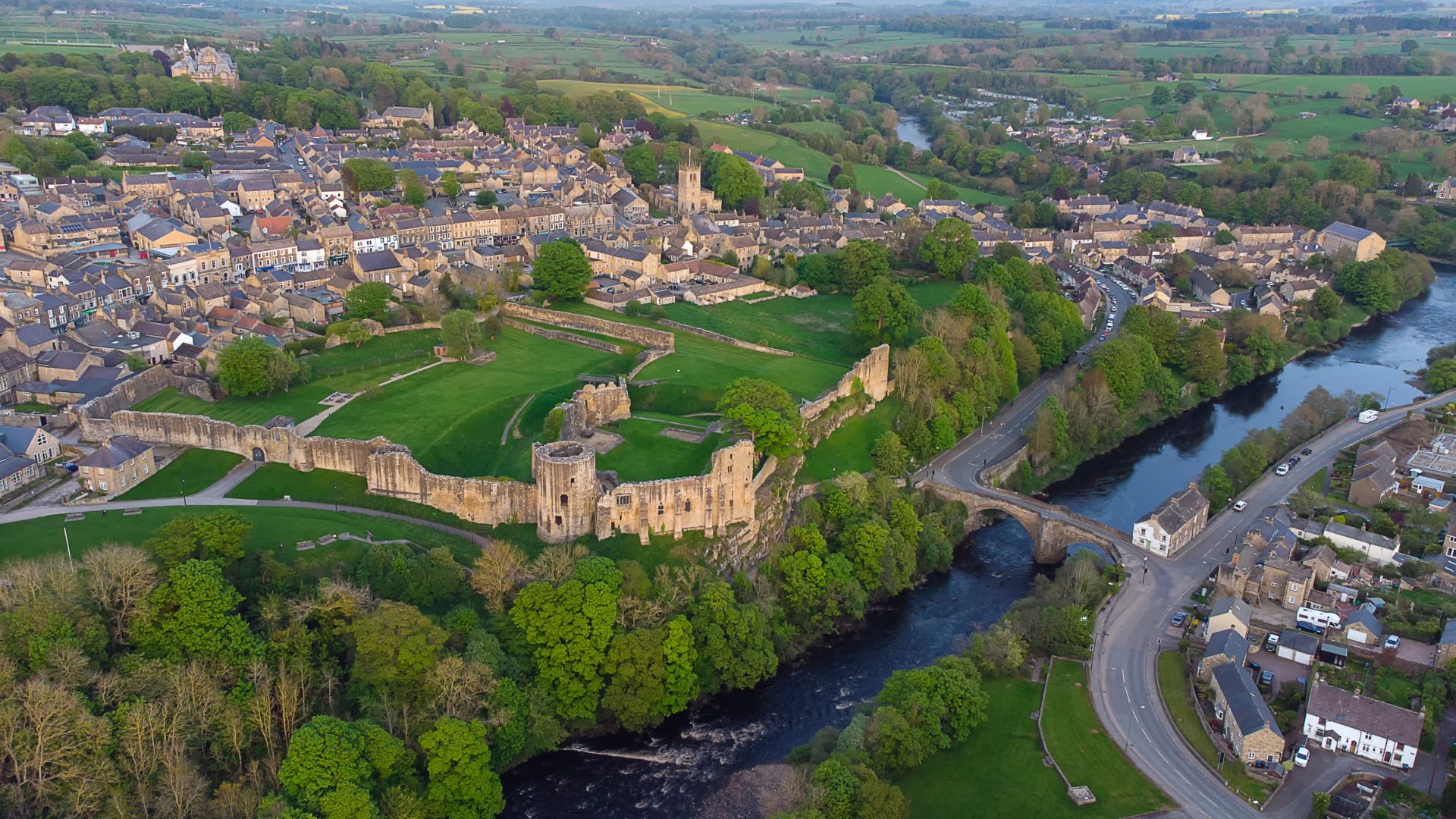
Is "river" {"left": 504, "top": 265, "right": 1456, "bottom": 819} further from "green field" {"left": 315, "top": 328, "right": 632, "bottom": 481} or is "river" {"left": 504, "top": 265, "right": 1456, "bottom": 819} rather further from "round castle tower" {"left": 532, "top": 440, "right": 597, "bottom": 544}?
"green field" {"left": 315, "top": 328, "right": 632, "bottom": 481}

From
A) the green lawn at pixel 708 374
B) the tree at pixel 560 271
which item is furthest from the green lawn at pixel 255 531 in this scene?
the tree at pixel 560 271

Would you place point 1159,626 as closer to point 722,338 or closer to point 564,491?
point 564,491

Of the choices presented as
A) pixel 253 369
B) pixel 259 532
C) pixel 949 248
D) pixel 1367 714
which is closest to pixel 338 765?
pixel 259 532

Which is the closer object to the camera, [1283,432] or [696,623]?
[696,623]

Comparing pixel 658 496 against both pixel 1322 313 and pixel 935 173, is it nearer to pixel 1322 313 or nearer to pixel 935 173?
pixel 1322 313

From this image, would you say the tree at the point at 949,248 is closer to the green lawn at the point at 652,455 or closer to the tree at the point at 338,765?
the green lawn at the point at 652,455

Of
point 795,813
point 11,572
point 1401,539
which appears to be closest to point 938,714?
point 795,813

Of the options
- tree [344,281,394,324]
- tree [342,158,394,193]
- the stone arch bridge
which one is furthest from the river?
tree [342,158,394,193]

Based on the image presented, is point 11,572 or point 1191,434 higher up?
point 11,572
